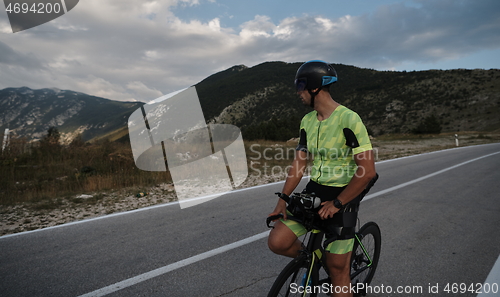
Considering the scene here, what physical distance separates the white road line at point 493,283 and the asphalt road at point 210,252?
0.19 feet

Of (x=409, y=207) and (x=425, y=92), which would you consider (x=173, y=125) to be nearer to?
(x=409, y=207)

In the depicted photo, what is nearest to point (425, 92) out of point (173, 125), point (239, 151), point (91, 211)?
point (239, 151)

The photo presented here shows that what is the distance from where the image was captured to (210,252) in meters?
3.74

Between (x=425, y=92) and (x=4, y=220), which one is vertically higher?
(x=425, y=92)

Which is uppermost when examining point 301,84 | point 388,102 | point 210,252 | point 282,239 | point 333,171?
point 388,102

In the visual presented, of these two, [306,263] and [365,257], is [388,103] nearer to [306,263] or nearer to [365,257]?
[365,257]

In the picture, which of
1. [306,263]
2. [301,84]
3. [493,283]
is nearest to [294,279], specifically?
[306,263]

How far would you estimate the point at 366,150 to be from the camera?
1.80 m

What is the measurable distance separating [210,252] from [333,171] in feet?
7.78

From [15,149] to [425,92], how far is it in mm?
83389

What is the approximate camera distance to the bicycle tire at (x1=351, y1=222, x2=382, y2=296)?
265cm

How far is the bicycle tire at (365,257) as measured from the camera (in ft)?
8.70

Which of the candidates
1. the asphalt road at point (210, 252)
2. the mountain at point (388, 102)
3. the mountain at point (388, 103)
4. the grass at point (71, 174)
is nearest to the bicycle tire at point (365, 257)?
the asphalt road at point (210, 252)

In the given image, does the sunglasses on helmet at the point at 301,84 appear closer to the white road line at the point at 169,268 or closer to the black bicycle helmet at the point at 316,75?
the black bicycle helmet at the point at 316,75
